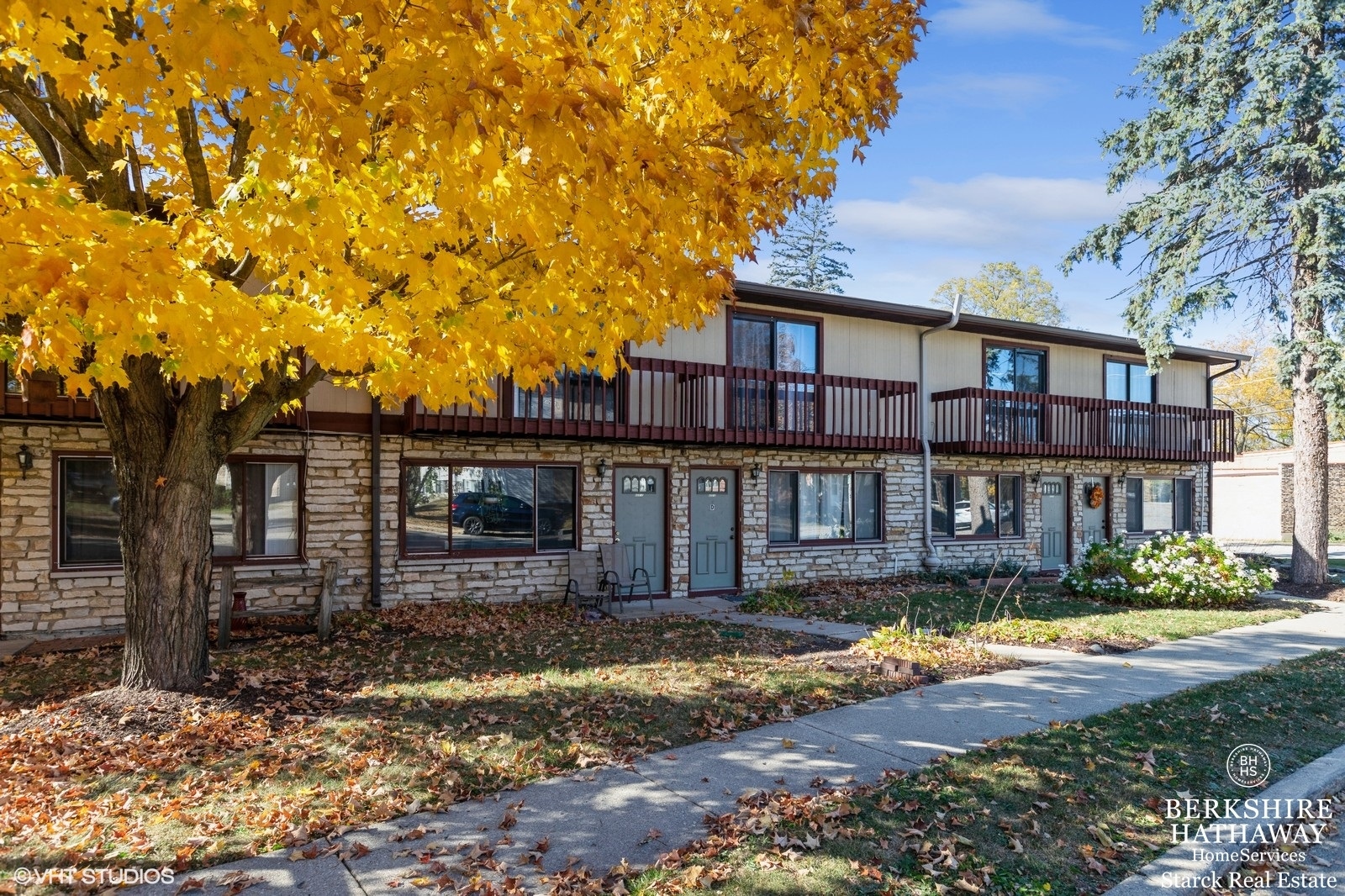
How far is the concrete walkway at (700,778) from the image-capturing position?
384 centimetres

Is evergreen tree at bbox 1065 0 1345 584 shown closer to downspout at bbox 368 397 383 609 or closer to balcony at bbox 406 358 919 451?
balcony at bbox 406 358 919 451

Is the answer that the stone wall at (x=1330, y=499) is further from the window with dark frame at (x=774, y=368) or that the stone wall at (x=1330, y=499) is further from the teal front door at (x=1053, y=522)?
the window with dark frame at (x=774, y=368)

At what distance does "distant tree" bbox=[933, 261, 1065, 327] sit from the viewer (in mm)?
40844

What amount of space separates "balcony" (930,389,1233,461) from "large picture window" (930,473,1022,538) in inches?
32.7

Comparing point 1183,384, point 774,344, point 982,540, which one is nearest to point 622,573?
point 774,344

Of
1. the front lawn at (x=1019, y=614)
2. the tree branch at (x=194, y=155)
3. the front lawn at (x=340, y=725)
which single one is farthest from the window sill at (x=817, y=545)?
the tree branch at (x=194, y=155)

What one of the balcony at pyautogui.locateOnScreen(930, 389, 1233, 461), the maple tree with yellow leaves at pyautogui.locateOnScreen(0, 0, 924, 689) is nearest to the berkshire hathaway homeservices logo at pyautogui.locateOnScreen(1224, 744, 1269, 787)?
the maple tree with yellow leaves at pyautogui.locateOnScreen(0, 0, 924, 689)

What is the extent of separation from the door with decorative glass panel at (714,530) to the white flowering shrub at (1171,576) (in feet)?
19.5

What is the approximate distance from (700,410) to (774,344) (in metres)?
2.42

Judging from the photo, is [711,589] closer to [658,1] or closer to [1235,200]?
[658,1]

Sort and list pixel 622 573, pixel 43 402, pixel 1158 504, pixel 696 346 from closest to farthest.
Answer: pixel 43 402 → pixel 622 573 → pixel 696 346 → pixel 1158 504

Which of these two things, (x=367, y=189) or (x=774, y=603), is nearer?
(x=367, y=189)

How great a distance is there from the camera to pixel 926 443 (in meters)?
15.5

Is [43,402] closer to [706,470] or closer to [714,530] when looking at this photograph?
[706,470]
